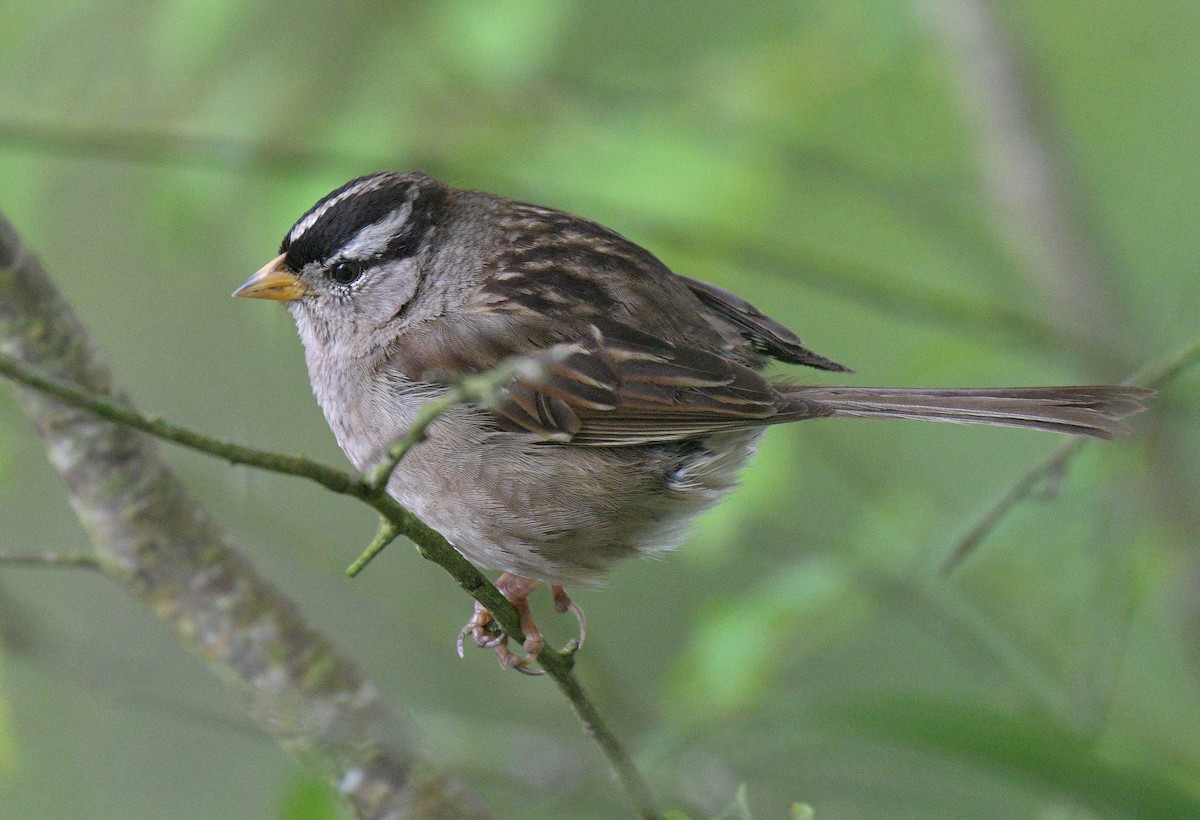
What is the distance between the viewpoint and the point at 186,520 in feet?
8.71

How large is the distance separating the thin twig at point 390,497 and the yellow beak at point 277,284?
1.32m

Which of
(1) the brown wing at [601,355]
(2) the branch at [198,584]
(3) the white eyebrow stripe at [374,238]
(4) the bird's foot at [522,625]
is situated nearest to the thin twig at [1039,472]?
(1) the brown wing at [601,355]

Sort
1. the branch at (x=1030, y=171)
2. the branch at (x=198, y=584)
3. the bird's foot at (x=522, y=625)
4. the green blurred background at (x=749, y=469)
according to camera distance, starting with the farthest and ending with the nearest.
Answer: the branch at (x=1030, y=171) < the bird's foot at (x=522, y=625) < the branch at (x=198, y=584) < the green blurred background at (x=749, y=469)

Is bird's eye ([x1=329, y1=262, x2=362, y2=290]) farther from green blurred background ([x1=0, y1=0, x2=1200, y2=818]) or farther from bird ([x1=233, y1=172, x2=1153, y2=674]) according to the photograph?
green blurred background ([x1=0, y1=0, x2=1200, y2=818])

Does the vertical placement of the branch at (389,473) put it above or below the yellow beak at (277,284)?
above

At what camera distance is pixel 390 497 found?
1.58m

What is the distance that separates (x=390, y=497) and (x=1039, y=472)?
4.63ft

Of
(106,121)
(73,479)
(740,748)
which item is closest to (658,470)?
(740,748)

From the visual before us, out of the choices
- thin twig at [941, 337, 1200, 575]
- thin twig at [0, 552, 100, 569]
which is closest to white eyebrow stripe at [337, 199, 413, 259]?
thin twig at [0, 552, 100, 569]

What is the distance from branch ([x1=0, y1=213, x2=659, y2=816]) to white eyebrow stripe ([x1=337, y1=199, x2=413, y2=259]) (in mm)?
1277

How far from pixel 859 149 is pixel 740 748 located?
228 inches

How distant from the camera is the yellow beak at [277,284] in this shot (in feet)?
10.0

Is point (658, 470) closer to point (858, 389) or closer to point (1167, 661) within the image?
point (858, 389)

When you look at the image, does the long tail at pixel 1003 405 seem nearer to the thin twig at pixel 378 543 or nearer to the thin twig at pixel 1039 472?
the thin twig at pixel 1039 472
